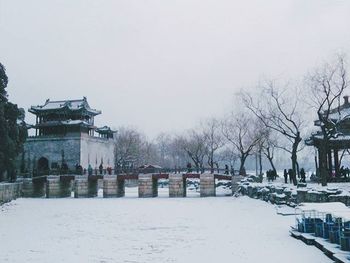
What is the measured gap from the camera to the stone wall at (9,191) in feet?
105

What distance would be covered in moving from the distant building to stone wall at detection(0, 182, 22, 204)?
380 inches

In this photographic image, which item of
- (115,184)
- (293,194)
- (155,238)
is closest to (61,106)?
(115,184)

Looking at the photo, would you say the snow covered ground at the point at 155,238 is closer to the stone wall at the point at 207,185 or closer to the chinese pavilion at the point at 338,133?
the chinese pavilion at the point at 338,133

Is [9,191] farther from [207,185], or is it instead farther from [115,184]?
[207,185]

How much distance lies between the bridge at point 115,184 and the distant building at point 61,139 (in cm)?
699

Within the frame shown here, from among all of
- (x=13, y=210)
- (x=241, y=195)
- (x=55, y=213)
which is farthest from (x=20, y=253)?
(x=241, y=195)

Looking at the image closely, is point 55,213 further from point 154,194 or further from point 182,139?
point 182,139

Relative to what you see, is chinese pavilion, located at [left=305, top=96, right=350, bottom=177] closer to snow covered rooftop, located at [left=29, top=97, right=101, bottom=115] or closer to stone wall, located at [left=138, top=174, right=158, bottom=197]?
stone wall, located at [left=138, top=174, right=158, bottom=197]

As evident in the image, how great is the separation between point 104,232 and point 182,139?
167ft

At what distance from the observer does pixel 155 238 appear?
16.2 metres

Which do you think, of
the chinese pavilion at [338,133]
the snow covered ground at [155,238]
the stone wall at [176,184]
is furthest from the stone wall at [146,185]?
the chinese pavilion at [338,133]

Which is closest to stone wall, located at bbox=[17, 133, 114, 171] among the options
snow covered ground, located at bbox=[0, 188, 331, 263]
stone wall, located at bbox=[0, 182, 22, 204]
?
stone wall, located at bbox=[0, 182, 22, 204]

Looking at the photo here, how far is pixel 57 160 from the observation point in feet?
170

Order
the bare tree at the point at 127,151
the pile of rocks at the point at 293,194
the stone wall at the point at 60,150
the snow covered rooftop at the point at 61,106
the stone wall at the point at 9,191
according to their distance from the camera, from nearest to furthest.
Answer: the pile of rocks at the point at 293,194 < the stone wall at the point at 9,191 < the stone wall at the point at 60,150 < the snow covered rooftop at the point at 61,106 < the bare tree at the point at 127,151
